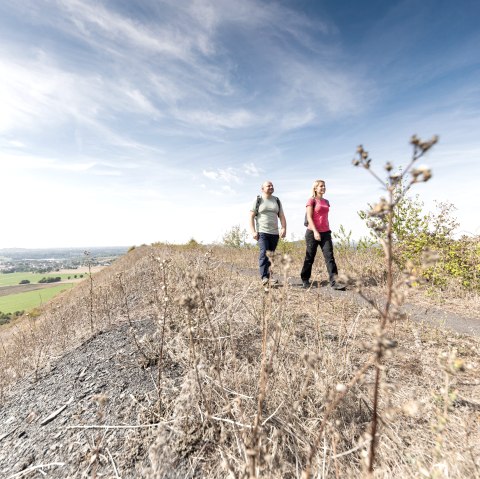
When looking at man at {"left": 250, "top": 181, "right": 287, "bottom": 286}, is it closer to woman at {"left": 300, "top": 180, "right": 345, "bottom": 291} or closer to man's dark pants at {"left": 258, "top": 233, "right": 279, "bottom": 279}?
man's dark pants at {"left": 258, "top": 233, "right": 279, "bottom": 279}

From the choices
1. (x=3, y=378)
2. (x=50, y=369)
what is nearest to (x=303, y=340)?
(x=50, y=369)

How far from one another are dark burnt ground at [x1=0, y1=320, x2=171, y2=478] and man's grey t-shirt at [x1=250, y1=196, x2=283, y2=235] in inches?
118

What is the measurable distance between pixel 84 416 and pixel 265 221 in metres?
4.22

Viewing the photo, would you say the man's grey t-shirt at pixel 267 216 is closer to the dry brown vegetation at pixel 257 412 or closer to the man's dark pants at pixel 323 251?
the man's dark pants at pixel 323 251

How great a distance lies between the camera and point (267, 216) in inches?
230

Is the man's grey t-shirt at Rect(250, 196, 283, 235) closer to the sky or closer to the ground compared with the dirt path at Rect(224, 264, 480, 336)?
closer to the sky

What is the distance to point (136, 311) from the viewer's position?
4.87m

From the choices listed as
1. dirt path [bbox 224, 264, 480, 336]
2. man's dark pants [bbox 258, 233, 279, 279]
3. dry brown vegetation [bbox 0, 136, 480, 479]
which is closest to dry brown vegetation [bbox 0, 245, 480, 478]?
dry brown vegetation [bbox 0, 136, 480, 479]

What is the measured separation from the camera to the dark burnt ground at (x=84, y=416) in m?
2.00

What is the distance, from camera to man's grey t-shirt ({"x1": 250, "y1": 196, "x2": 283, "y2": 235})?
580cm

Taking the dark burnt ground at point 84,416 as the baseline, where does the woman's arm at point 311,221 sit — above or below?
above

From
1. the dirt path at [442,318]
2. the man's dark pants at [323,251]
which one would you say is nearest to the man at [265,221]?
the man's dark pants at [323,251]

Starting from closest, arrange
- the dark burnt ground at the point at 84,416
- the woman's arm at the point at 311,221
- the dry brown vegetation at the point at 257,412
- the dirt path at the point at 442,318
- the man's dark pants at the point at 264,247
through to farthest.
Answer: the dry brown vegetation at the point at 257,412 < the dark burnt ground at the point at 84,416 < the dirt path at the point at 442,318 < the man's dark pants at the point at 264,247 < the woman's arm at the point at 311,221

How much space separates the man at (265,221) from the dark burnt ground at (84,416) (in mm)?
2813
